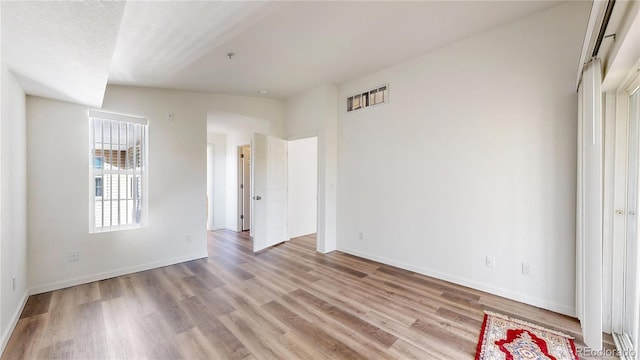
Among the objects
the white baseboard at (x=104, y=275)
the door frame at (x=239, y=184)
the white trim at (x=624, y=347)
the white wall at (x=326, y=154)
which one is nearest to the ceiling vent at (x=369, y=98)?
the white wall at (x=326, y=154)

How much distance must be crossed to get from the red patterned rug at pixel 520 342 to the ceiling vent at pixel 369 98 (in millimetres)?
2960

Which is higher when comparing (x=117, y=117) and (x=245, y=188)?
(x=117, y=117)

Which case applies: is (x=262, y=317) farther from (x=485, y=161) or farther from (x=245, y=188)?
(x=245, y=188)

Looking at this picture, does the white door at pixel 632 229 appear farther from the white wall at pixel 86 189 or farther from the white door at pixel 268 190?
the white wall at pixel 86 189

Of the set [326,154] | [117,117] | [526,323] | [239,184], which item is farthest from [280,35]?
[239,184]

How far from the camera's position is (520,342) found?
2.02m

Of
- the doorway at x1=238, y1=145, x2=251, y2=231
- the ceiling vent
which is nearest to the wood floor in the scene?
the ceiling vent

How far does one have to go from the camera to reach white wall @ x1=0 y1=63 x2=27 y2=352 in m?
2.09

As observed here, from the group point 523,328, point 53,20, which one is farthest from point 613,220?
point 53,20

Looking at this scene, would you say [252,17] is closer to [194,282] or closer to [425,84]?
[425,84]

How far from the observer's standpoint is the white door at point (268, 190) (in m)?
4.54

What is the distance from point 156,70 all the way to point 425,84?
335 cm

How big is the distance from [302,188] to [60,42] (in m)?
4.45

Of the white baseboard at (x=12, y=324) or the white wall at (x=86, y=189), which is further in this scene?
the white wall at (x=86, y=189)
